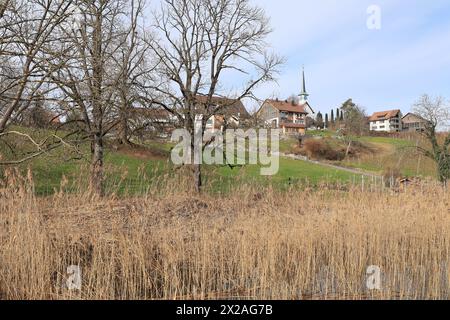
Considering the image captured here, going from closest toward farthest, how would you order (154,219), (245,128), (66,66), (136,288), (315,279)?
(136,288)
(315,279)
(66,66)
(154,219)
(245,128)

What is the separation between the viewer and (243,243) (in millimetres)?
5438

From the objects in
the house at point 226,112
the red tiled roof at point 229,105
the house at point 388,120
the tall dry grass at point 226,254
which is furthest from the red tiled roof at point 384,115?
the tall dry grass at point 226,254

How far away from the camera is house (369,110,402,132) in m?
96.7

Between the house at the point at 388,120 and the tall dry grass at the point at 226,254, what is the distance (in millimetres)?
96028

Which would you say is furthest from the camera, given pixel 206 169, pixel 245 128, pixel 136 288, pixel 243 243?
pixel 206 169

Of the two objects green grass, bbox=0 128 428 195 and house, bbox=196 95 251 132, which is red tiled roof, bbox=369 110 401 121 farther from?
house, bbox=196 95 251 132

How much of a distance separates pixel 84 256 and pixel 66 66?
2.99 metres

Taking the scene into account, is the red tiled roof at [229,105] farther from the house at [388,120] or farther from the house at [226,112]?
the house at [388,120]

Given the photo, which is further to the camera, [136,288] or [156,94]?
[156,94]

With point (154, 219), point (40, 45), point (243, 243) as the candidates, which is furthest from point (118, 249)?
point (40, 45)

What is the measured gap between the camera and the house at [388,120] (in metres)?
96.7

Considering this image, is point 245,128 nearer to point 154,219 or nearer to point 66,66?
point 154,219

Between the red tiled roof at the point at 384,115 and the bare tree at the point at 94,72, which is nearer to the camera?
the bare tree at the point at 94,72
